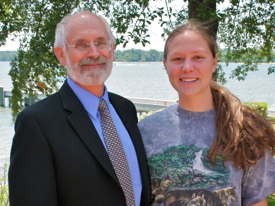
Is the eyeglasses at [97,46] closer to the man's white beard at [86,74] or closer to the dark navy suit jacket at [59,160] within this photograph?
the man's white beard at [86,74]

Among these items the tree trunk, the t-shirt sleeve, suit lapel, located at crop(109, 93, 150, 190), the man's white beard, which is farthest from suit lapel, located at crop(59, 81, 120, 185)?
the tree trunk

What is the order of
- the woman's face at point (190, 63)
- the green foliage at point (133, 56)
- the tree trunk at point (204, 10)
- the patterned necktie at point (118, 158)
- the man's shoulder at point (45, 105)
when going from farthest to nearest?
the green foliage at point (133, 56) < the tree trunk at point (204, 10) < the woman's face at point (190, 63) < the patterned necktie at point (118, 158) < the man's shoulder at point (45, 105)

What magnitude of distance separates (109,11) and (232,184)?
5.10 m

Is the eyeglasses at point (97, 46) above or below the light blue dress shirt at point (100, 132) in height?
above

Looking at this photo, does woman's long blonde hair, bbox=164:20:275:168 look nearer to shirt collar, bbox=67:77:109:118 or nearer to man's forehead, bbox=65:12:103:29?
man's forehead, bbox=65:12:103:29

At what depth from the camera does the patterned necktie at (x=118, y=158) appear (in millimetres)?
1991

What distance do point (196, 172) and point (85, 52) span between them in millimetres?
1219

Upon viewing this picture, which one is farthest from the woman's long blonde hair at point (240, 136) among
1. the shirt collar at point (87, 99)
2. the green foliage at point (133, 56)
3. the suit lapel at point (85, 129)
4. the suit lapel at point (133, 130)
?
the green foliage at point (133, 56)

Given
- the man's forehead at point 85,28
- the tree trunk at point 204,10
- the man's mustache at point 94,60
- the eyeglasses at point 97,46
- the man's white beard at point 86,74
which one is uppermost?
the tree trunk at point 204,10

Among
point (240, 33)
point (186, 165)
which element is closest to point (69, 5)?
point (240, 33)

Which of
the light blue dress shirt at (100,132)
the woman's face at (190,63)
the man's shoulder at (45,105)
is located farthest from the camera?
the woman's face at (190,63)

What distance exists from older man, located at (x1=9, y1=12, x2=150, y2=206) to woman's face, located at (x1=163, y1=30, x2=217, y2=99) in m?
0.50

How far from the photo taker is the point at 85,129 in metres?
1.97

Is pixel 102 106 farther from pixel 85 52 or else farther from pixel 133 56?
pixel 133 56
